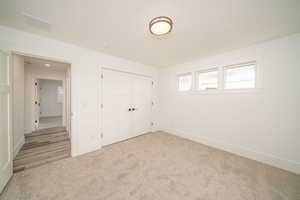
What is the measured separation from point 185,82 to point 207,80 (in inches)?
29.8

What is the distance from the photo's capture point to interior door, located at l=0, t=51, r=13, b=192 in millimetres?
1576

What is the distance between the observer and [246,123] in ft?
8.31

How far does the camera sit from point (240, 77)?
2723 mm

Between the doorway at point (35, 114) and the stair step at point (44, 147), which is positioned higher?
the doorway at point (35, 114)

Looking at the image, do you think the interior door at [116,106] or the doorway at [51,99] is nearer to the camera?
the interior door at [116,106]

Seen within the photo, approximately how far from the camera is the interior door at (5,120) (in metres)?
1.58

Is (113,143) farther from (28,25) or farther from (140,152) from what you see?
(28,25)

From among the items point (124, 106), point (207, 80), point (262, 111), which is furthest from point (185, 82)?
point (124, 106)

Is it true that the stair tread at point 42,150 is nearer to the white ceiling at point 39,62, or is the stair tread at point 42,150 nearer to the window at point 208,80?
the white ceiling at point 39,62

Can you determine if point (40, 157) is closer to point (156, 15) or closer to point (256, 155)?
point (156, 15)

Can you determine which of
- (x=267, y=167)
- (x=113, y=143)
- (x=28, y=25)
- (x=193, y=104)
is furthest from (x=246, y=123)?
(x=28, y=25)

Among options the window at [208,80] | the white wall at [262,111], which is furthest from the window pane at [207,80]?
the white wall at [262,111]

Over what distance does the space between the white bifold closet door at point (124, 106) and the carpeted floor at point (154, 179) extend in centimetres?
83

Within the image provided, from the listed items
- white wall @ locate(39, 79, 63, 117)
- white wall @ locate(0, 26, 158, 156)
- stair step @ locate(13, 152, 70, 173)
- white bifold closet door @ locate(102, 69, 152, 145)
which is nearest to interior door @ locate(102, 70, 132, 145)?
white bifold closet door @ locate(102, 69, 152, 145)
